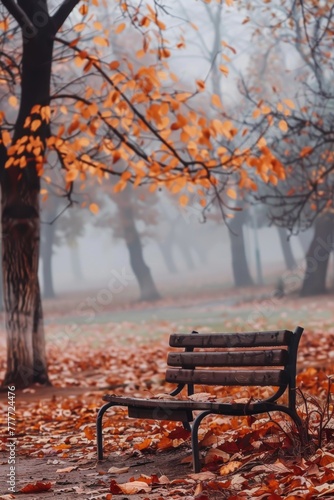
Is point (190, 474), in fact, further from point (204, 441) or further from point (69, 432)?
point (69, 432)

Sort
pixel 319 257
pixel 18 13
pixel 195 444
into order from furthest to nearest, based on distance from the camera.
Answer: pixel 319 257 → pixel 18 13 → pixel 195 444

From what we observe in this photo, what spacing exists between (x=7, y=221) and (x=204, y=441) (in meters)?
6.45

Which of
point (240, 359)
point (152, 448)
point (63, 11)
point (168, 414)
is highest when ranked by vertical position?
point (63, 11)

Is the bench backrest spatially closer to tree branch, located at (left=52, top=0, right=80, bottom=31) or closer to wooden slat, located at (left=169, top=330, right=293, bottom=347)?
wooden slat, located at (left=169, top=330, right=293, bottom=347)

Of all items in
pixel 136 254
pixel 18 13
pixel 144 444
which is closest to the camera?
pixel 144 444

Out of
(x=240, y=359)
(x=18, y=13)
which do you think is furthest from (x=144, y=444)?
(x=18, y=13)

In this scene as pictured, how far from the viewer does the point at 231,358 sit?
645 centimetres

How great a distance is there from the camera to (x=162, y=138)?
34.7 feet

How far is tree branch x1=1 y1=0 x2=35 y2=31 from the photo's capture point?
10508 mm

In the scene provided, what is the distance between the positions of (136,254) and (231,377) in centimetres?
3095

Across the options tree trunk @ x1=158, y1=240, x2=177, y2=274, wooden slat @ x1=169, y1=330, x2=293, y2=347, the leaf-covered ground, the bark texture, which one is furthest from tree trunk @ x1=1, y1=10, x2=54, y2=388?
tree trunk @ x1=158, y1=240, x2=177, y2=274

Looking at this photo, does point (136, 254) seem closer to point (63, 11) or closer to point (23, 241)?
point (23, 241)

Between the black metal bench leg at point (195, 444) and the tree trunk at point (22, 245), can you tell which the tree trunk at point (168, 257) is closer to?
the tree trunk at point (22, 245)

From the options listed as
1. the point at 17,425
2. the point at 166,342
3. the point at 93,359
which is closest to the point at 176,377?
the point at 17,425
